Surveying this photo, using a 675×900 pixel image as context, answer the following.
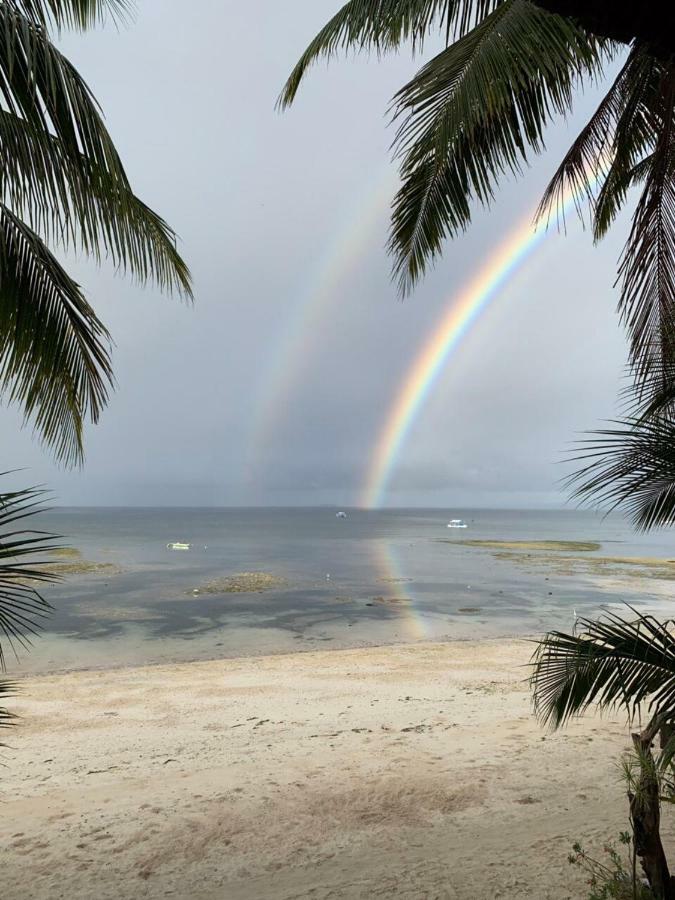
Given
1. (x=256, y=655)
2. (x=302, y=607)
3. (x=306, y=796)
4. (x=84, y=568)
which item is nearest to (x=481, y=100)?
(x=306, y=796)

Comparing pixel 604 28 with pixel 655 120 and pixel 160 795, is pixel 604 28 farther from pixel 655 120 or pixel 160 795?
pixel 160 795

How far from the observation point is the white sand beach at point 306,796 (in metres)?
4.51

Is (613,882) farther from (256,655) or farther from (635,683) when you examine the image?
(256,655)

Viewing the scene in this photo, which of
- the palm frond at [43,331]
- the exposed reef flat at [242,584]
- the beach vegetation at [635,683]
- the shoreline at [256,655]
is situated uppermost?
the palm frond at [43,331]

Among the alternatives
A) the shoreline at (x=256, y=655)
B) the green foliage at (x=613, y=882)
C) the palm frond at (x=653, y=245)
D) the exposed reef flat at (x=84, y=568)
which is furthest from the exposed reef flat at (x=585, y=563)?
the green foliage at (x=613, y=882)

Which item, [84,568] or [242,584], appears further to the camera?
[84,568]

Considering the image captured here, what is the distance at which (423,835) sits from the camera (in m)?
5.15

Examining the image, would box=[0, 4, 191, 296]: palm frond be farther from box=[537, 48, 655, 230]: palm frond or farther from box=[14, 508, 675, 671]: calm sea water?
box=[14, 508, 675, 671]: calm sea water

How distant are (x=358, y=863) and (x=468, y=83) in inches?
216

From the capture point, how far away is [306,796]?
20.1 ft

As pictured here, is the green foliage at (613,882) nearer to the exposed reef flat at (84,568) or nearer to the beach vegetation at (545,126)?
the beach vegetation at (545,126)

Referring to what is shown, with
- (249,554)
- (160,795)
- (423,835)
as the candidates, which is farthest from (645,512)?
(249,554)

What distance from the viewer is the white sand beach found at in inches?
177

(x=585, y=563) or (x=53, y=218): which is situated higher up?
(x=53, y=218)
